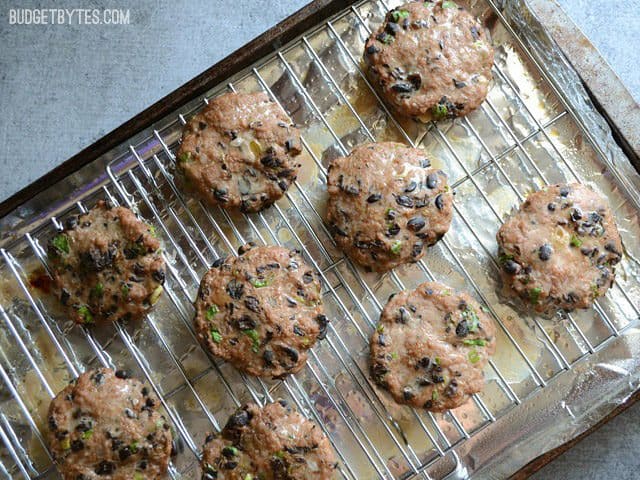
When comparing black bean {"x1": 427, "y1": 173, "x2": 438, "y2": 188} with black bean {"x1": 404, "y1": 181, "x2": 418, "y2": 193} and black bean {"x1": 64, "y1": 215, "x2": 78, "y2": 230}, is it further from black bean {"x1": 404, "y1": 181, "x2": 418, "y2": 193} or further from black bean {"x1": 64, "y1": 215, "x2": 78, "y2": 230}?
black bean {"x1": 64, "y1": 215, "x2": 78, "y2": 230}

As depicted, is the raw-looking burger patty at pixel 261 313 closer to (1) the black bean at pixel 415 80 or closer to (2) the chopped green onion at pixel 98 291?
(2) the chopped green onion at pixel 98 291

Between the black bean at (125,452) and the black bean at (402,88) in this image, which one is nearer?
the black bean at (125,452)

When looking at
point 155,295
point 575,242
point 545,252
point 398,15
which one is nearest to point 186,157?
point 155,295

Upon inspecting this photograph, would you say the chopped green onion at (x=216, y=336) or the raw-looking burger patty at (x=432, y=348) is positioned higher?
the chopped green onion at (x=216, y=336)

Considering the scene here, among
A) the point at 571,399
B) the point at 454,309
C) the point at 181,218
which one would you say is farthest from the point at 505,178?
the point at 181,218

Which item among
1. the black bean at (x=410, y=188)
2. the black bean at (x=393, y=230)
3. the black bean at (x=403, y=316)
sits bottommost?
the black bean at (x=403, y=316)

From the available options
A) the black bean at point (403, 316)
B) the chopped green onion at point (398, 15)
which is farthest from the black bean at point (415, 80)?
the black bean at point (403, 316)
